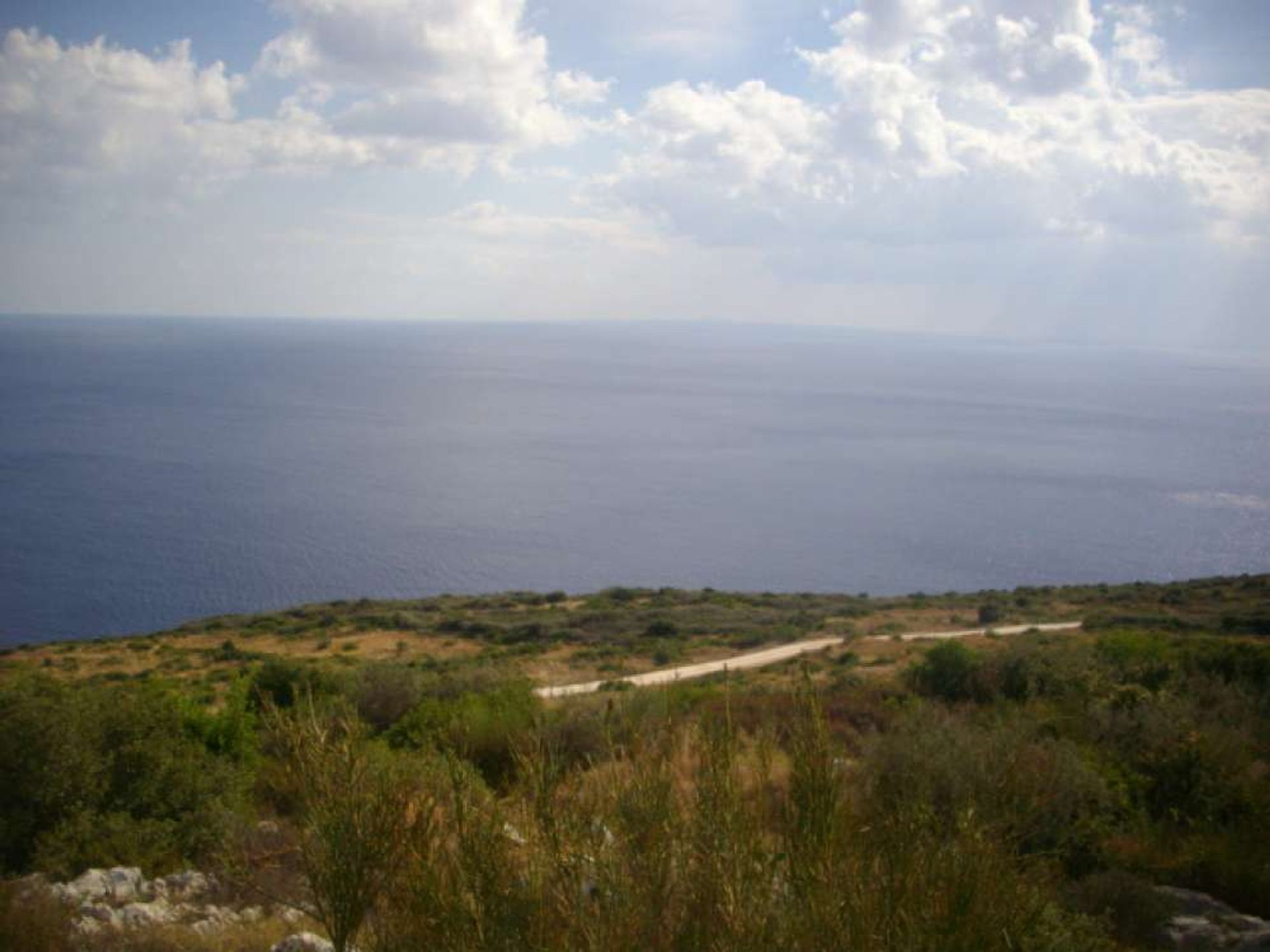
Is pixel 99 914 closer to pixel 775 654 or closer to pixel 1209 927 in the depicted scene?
pixel 1209 927

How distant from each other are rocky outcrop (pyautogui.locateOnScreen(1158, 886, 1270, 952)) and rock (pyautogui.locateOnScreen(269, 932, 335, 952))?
Answer: 20.1ft

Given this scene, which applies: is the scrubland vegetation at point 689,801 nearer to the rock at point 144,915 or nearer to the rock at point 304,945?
the rock at point 304,945

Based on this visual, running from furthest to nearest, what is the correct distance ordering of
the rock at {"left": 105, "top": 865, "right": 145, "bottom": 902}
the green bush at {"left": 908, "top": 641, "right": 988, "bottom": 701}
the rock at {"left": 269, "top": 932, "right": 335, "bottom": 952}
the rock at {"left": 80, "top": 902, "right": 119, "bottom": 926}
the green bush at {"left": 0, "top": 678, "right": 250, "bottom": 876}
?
the green bush at {"left": 908, "top": 641, "right": 988, "bottom": 701}
the green bush at {"left": 0, "top": 678, "right": 250, "bottom": 876}
the rock at {"left": 105, "top": 865, "right": 145, "bottom": 902}
the rock at {"left": 80, "top": 902, "right": 119, "bottom": 926}
the rock at {"left": 269, "top": 932, "right": 335, "bottom": 952}

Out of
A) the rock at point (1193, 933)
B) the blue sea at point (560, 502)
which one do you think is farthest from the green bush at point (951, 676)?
the blue sea at point (560, 502)

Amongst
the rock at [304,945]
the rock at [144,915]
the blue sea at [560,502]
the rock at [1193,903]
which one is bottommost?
the blue sea at [560,502]

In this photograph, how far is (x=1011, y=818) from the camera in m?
4.64

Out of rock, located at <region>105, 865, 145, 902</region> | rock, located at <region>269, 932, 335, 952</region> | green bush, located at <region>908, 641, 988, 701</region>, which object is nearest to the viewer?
rock, located at <region>269, 932, 335, 952</region>

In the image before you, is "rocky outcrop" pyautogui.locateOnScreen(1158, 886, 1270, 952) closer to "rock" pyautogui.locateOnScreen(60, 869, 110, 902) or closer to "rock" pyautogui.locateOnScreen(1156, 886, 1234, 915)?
"rock" pyautogui.locateOnScreen(1156, 886, 1234, 915)

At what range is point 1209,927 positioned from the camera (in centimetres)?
647

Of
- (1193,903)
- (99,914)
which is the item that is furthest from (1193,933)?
(99,914)

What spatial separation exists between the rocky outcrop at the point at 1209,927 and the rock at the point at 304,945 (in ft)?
20.1

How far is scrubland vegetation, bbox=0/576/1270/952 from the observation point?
11.8 feet

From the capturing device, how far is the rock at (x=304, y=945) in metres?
5.27

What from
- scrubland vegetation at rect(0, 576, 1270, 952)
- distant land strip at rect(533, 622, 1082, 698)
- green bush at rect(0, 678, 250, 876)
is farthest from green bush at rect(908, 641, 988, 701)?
green bush at rect(0, 678, 250, 876)
